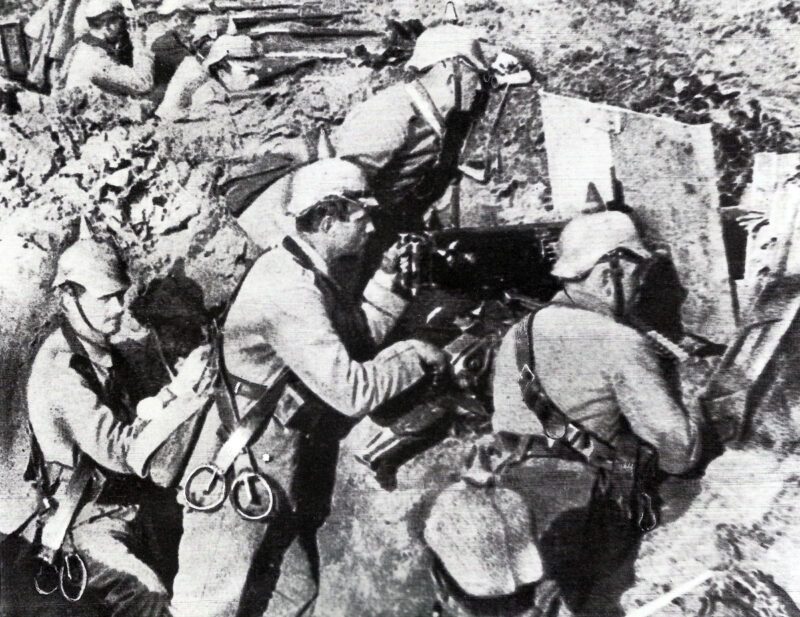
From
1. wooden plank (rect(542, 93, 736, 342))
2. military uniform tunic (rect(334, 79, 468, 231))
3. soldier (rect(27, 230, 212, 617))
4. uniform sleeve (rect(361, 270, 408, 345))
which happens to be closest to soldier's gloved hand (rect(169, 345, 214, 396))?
soldier (rect(27, 230, 212, 617))

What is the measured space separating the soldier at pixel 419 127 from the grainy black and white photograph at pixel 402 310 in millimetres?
10

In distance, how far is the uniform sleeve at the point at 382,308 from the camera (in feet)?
8.10

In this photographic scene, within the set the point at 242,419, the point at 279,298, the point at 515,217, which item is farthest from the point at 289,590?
the point at 515,217

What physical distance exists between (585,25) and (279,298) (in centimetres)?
137

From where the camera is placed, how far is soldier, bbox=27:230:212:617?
256 cm

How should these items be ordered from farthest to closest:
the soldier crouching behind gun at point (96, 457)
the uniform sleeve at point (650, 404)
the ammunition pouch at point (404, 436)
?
the soldier crouching behind gun at point (96, 457) < the ammunition pouch at point (404, 436) < the uniform sleeve at point (650, 404)

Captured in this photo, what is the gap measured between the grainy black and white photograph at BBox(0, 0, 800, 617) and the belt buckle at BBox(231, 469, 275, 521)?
0.01 meters

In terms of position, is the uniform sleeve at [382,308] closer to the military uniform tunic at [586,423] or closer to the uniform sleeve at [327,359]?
the uniform sleeve at [327,359]

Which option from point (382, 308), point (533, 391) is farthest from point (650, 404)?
point (382, 308)

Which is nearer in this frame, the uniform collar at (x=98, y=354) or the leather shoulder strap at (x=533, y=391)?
the leather shoulder strap at (x=533, y=391)

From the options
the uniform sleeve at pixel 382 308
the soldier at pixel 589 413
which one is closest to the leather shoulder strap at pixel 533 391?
the soldier at pixel 589 413

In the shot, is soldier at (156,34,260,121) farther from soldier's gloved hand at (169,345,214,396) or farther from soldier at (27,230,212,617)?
soldier's gloved hand at (169,345,214,396)

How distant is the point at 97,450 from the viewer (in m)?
2.59

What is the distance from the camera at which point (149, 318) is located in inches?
103
